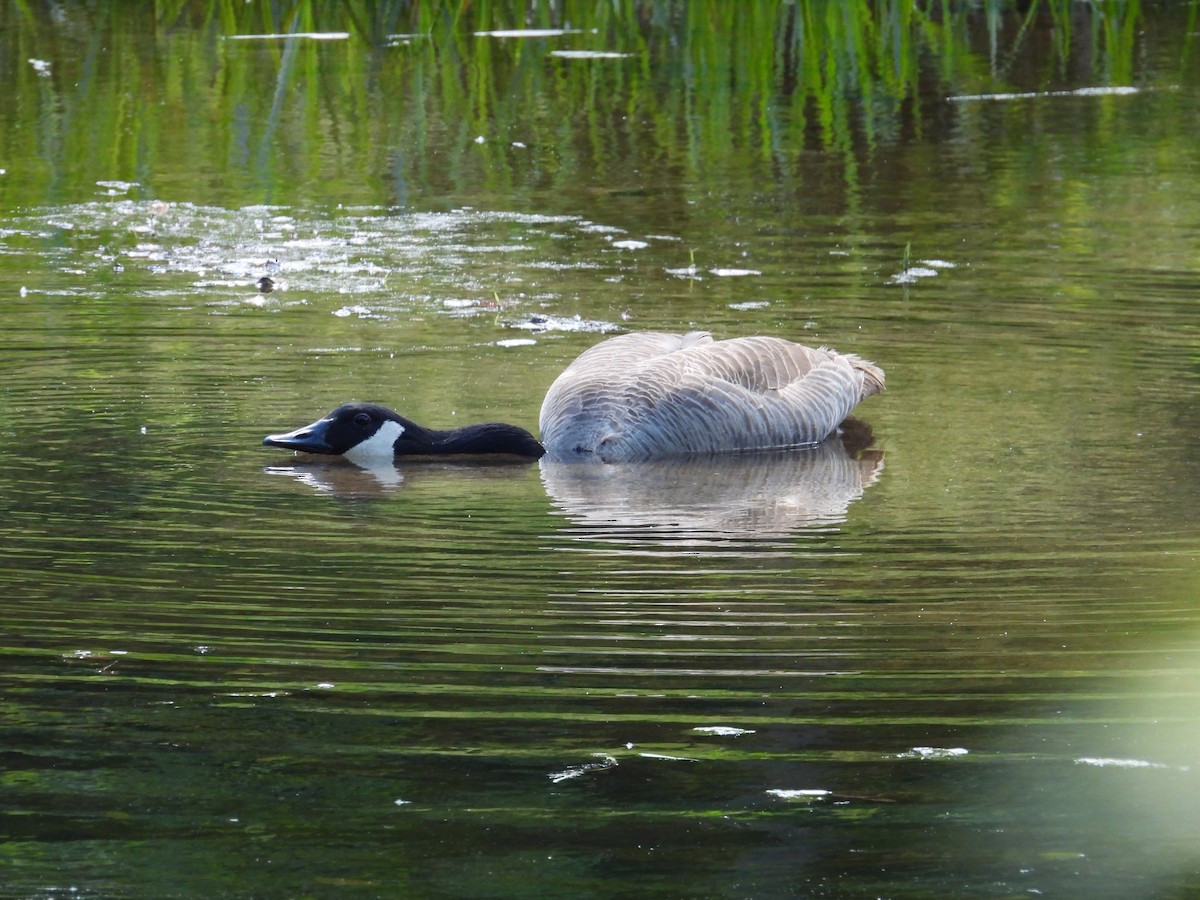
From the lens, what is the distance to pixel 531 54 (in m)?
21.3

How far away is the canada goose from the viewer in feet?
32.9

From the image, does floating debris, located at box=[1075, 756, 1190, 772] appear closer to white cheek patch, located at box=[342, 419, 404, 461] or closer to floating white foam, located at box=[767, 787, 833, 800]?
floating white foam, located at box=[767, 787, 833, 800]

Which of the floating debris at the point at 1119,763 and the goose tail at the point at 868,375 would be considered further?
the goose tail at the point at 868,375

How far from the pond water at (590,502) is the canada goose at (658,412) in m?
0.18

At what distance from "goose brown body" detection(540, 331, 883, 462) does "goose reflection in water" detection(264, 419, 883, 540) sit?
11 cm

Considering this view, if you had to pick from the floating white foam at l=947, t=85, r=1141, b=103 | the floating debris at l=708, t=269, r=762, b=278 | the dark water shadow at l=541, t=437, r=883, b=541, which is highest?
the floating white foam at l=947, t=85, r=1141, b=103

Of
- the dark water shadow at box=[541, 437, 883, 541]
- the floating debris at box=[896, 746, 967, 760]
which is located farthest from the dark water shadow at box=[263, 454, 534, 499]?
the floating debris at box=[896, 746, 967, 760]

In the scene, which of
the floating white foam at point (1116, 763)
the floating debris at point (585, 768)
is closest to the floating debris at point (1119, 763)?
the floating white foam at point (1116, 763)

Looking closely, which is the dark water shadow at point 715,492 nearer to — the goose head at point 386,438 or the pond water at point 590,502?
the pond water at point 590,502

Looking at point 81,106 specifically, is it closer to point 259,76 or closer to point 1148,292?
point 259,76

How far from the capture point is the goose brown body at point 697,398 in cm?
1015

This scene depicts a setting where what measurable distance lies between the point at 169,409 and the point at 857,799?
20.2 ft

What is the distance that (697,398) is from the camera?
33.6 ft

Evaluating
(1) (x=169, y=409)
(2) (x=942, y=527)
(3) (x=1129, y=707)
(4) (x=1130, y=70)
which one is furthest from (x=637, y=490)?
(4) (x=1130, y=70)
